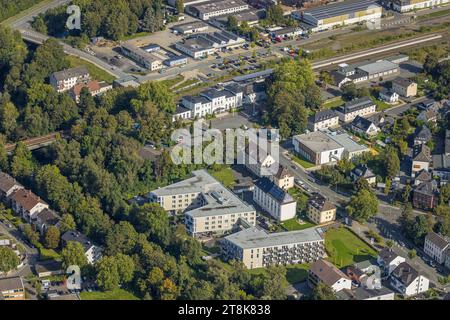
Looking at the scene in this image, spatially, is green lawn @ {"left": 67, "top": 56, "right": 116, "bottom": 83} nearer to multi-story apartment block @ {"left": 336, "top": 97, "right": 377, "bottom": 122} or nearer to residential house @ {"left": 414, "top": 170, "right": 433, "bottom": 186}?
multi-story apartment block @ {"left": 336, "top": 97, "right": 377, "bottom": 122}

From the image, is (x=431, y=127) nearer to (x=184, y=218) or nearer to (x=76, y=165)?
(x=184, y=218)

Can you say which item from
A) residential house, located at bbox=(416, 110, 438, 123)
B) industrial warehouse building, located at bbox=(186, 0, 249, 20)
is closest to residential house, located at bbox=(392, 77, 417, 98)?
residential house, located at bbox=(416, 110, 438, 123)

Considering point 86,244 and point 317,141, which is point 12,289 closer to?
point 86,244

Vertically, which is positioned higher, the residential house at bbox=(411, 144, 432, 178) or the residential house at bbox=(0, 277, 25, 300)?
the residential house at bbox=(0, 277, 25, 300)

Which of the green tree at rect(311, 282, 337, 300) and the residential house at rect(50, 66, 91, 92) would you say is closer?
the green tree at rect(311, 282, 337, 300)

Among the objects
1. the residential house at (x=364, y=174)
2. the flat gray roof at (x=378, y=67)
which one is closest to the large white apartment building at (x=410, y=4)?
the flat gray roof at (x=378, y=67)

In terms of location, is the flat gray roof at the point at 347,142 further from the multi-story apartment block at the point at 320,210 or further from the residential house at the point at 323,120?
the multi-story apartment block at the point at 320,210
